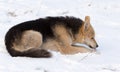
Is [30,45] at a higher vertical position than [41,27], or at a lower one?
lower

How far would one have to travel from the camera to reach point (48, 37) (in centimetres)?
811

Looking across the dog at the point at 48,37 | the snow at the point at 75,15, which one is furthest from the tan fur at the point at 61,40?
the snow at the point at 75,15

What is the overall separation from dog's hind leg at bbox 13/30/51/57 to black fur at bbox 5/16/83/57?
52mm

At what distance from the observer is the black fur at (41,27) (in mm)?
7459

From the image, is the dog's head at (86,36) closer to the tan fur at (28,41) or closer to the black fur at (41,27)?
the black fur at (41,27)

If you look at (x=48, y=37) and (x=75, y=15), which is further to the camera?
(x=75, y=15)

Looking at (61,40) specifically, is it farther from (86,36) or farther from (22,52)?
(22,52)

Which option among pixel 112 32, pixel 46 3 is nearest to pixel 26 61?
pixel 112 32

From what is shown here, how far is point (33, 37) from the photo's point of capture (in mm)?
7789

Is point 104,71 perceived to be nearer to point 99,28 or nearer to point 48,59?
point 48,59

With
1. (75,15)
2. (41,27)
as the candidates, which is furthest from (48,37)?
(75,15)

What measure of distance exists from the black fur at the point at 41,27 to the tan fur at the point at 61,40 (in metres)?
0.09

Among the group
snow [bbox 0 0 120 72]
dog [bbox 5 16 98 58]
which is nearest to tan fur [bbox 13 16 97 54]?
dog [bbox 5 16 98 58]

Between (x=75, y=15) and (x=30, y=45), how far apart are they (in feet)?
10.6
